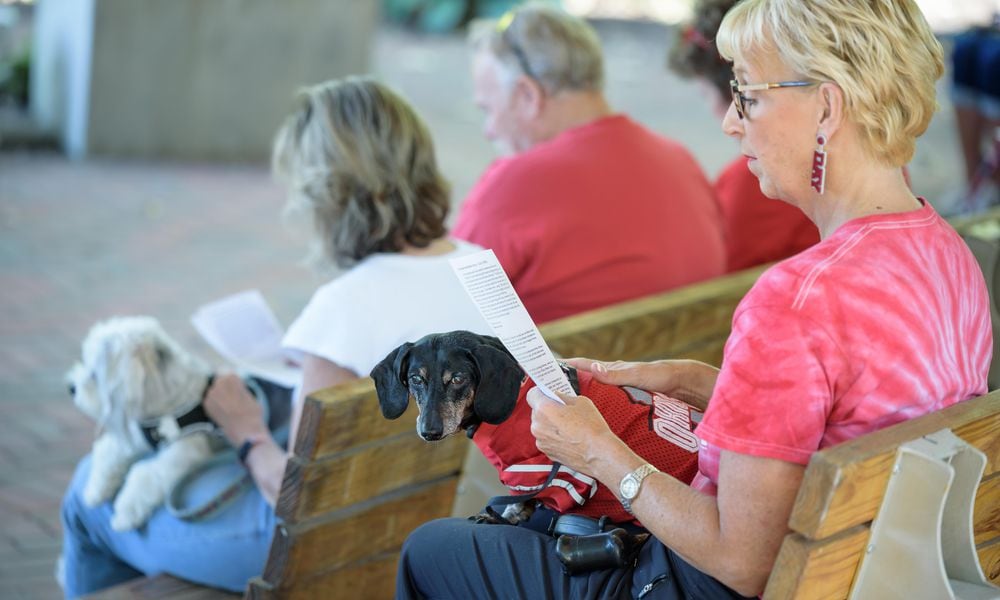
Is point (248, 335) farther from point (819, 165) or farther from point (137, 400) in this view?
point (819, 165)

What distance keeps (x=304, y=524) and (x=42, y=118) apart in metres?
7.53

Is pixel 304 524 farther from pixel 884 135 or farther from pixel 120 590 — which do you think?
pixel 884 135

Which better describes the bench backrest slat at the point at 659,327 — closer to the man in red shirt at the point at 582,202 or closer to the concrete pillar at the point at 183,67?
the man in red shirt at the point at 582,202

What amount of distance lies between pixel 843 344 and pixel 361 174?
5.15 feet

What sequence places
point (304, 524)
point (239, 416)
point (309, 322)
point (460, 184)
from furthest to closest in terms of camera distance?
1. point (460, 184)
2. point (239, 416)
3. point (309, 322)
4. point (304, 524)

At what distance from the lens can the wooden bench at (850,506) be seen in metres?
1.57

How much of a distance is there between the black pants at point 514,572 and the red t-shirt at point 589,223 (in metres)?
1.28

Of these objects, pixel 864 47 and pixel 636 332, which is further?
pixel 636 332

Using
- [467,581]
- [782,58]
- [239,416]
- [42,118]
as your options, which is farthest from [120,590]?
[42,118]

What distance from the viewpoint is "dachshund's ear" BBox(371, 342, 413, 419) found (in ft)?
6.23

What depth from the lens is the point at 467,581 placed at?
1970 mm

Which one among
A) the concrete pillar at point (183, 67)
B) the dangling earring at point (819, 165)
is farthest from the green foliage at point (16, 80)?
the dangling earring at point (819, 165)

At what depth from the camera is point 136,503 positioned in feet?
9.84

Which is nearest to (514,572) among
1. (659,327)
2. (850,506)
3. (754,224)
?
(850,506)
